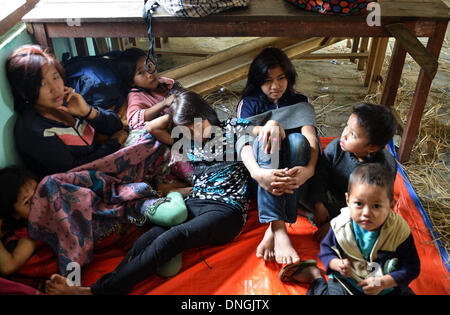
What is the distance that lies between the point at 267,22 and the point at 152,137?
91cm

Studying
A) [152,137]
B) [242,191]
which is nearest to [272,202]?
[242,191]

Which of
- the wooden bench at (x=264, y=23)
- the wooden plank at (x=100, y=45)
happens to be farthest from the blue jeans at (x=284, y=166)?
the wooden plank at (x=100, y=45)

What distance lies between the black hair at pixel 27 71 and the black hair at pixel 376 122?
1.53m

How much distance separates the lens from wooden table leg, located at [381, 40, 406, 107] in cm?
266

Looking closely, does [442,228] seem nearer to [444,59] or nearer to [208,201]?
[208,201]

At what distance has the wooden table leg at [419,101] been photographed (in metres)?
2.16

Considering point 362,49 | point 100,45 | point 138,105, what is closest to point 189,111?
point 138,105

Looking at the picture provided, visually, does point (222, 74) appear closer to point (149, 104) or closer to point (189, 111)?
point (149, 104)

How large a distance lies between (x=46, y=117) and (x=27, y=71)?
0.24 meters

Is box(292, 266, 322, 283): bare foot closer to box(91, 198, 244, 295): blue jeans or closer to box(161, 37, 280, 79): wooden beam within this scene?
box(91, 198, 244, 295): blue jeans

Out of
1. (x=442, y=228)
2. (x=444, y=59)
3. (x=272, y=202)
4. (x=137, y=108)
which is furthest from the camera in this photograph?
(x=444, y=59)

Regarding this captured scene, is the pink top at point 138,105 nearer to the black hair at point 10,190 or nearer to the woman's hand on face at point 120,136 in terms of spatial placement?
the woman's hand on face at point 120,136

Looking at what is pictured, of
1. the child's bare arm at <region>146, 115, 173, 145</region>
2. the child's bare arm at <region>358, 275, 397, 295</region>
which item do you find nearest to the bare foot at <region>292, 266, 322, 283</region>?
the child's bare arm at <region>358, 275, 397, 295</region>

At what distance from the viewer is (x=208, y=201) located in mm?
1896
